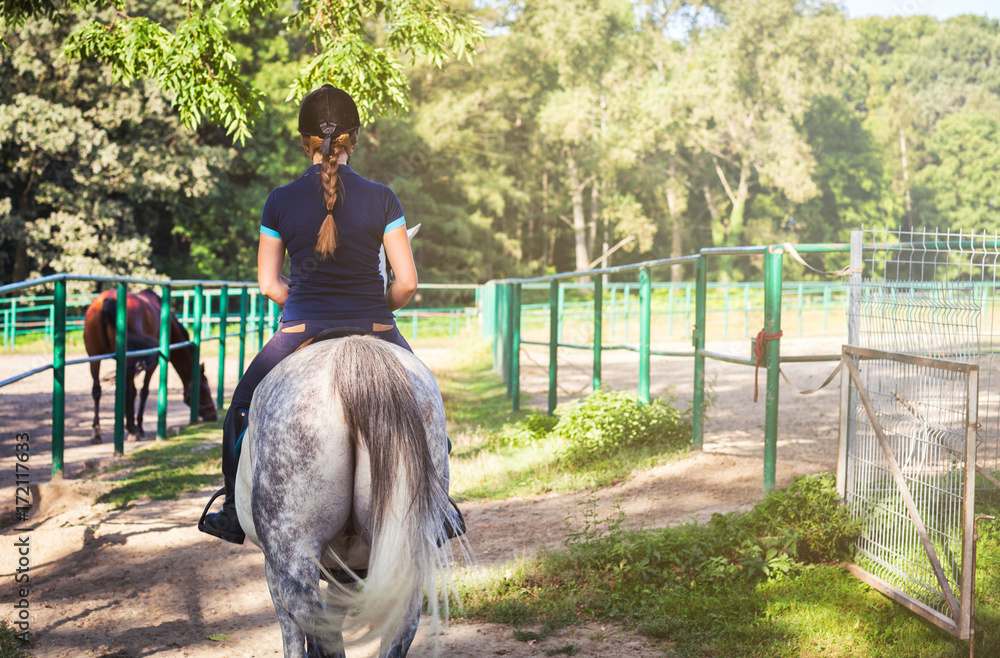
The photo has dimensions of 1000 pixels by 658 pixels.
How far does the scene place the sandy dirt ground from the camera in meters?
3.32

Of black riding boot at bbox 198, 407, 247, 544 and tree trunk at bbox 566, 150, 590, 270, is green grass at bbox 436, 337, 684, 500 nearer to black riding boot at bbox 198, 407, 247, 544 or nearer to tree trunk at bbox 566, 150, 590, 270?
black riding boot at bbox 198, 407, 247, 544

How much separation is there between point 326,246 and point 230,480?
87 centimetres

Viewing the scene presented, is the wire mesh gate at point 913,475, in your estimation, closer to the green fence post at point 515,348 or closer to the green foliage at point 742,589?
the green foliage at point 742,589

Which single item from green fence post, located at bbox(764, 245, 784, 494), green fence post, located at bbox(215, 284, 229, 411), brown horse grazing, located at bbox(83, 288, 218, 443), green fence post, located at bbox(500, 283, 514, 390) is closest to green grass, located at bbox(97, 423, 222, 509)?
brown horse grazing, located at bbox(83, 288, 218, 443)

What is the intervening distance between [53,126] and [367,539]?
66.8ft

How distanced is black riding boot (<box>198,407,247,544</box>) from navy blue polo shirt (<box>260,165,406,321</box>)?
371 millimetres

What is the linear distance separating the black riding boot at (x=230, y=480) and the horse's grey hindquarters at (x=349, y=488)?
1.24 feet

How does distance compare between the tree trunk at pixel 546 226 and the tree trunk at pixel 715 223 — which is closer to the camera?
the tree trunk at pixel 546 226

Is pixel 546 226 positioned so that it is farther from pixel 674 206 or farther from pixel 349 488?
pixel 349 488

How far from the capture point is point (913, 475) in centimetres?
360

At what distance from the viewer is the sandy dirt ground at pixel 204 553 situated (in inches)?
131

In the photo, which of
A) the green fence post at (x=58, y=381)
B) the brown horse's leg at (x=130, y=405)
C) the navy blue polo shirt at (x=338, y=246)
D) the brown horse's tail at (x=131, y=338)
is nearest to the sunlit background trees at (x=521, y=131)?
the green fence post at (x=58, y=381)

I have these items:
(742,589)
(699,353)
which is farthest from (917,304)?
(699,353)

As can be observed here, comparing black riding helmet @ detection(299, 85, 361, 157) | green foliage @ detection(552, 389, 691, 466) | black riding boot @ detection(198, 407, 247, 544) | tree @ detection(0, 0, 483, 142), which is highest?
tree @ detection(0, 0, 483, 142)
